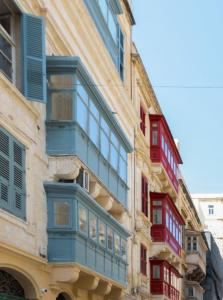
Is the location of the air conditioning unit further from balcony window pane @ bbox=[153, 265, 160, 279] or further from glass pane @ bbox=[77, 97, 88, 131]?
balcony window pane @ bbox=[153, 265, 160, 279]

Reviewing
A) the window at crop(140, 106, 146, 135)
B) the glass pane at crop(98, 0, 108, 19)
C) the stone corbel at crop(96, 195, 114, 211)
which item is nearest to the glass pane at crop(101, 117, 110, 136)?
the stone corbel at crop(96, 195, 114, 211)

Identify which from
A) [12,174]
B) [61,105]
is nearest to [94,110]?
[61,105]

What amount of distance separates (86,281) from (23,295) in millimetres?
3174

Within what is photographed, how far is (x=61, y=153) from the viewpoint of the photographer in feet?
55.1

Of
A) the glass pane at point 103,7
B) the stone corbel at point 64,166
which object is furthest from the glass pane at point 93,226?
the glass pane at point 103,7

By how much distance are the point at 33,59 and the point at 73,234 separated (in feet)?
13.3

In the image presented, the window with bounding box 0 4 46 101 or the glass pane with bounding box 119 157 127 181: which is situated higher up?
the window with bounding box 0 4 46 101

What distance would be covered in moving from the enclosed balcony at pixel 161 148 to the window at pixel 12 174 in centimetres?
1825

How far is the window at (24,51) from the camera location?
49.3ft

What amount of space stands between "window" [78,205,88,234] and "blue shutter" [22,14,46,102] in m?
3.33

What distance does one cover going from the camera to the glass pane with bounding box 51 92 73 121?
16.9m

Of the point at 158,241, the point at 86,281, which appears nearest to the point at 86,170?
the point at 86,281

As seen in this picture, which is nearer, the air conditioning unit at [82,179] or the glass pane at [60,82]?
the glass pane at [60,82]

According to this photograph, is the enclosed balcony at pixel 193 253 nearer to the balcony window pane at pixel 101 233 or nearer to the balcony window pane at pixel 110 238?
the balcony window pane at pixel 110 238
